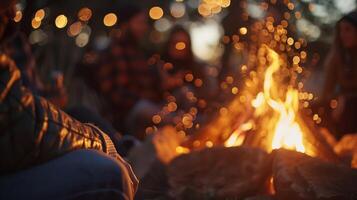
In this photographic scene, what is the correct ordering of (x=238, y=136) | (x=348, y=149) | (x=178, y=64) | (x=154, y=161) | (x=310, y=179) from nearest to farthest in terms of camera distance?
(x=310, y=179)
(x=154, y=161)
(x=348, y=149)
(x=238, y=136)
(x=178, y=64)

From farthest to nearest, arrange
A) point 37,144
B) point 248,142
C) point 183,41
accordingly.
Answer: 1. point 183,41
2. point 248,142
3. point 37,144

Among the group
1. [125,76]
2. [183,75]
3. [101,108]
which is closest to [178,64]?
[183,75]

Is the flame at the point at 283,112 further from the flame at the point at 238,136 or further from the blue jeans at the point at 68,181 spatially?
the blue jeans at the point at 68,181

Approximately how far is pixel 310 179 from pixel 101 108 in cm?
400

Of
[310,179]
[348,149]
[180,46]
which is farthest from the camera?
[180,46]

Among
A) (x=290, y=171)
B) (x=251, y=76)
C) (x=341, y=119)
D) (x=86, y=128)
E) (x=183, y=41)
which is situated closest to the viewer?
(x=86, y=128)

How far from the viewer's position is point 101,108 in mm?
7055

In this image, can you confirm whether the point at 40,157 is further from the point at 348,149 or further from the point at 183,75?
the point at 183,75

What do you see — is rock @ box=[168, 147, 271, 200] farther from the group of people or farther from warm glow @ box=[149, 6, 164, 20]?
warm glow @ box=[149, 6, 164, 20]

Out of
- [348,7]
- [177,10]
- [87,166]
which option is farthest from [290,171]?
[177,10]

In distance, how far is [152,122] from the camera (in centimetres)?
673

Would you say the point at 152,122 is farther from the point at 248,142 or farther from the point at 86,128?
the point at 86,128

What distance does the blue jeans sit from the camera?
6.54 ft

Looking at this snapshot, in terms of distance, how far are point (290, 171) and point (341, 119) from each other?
2.92 meters
